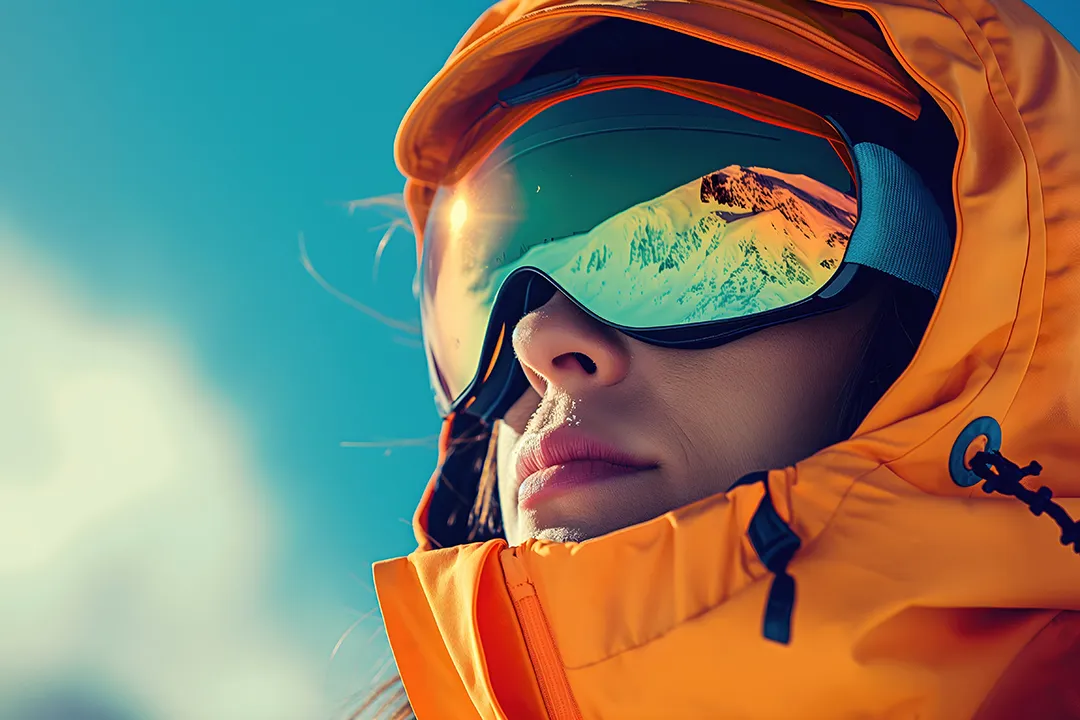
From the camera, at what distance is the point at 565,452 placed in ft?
4.59

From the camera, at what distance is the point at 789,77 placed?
4.80ft

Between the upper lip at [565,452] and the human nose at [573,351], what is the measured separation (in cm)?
8

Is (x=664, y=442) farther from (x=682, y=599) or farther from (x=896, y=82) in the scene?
(x=896, y=82)

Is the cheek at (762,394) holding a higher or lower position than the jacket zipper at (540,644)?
higher

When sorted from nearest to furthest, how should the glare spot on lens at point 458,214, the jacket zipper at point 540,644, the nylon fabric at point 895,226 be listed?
the jacket zipper at point 540,644 < the nylon fabric at point 895,226 < the glare spot on lens at point 458,214

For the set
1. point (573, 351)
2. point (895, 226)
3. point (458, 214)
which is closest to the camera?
point (895, 226)

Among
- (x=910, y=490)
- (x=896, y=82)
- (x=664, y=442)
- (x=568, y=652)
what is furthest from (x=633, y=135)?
(x=568, y=652)

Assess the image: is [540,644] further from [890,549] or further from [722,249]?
[722,249]

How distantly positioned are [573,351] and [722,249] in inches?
11.7

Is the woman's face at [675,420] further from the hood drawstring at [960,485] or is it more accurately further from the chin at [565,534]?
the hood drawstring at [960,485]

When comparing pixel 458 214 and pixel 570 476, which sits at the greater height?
pixel 458 214

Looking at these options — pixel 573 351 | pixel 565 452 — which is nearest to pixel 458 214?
pixel 573 351

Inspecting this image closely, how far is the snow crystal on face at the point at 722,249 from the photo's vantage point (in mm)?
1328

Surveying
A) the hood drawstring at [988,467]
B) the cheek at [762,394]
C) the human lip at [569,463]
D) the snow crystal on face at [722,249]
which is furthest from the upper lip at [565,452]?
the hood drawstring at [988,467]
